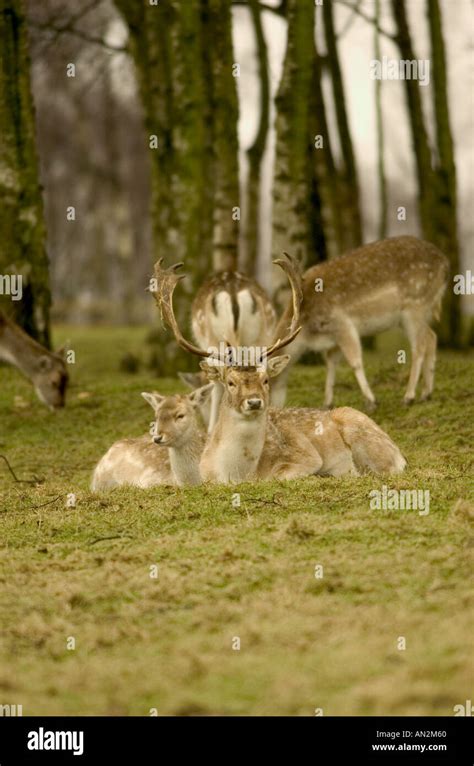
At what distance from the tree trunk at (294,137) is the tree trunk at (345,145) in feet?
20.3

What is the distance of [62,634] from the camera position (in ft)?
20.4

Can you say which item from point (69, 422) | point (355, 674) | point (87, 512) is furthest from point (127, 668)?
point (69, 422)

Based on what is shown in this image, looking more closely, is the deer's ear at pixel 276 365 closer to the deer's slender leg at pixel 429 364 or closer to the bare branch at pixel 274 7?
the deer's slender leg at pixel 429 364

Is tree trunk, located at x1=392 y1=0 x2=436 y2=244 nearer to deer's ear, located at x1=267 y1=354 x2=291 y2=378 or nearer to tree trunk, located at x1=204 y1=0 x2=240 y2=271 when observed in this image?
tree trunk, located at x1=204 y1=0 x2=240 y2=271

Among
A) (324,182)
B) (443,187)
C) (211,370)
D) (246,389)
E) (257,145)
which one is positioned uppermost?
(257,145)

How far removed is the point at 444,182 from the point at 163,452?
1062 cm

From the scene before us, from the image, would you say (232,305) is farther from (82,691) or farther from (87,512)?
(82,691)

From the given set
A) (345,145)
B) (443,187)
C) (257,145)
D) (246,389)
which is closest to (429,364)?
(246,389)

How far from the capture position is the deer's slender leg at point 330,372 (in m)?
12.6

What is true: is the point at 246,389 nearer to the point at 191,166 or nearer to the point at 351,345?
the point at 351,345

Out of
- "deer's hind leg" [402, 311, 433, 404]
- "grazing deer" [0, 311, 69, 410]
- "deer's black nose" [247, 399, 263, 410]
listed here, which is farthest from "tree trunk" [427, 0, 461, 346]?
"deer's black nose" [247, 399, 263, 410]

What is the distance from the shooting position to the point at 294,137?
14977 millimetres

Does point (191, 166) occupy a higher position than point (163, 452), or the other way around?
point (191, 166)

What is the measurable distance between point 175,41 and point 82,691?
11495 mm
